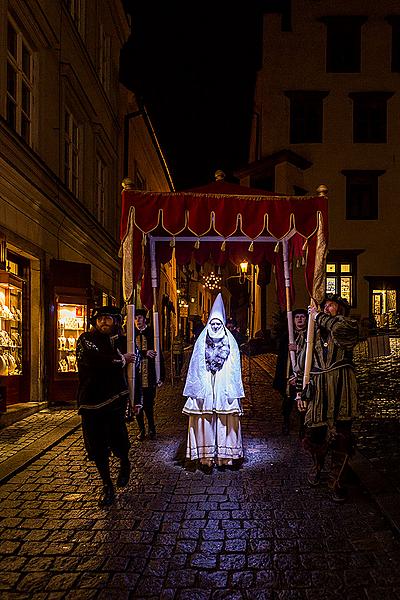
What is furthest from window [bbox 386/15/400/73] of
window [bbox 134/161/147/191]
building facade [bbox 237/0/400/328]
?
window [bbox 134/161/147/191]

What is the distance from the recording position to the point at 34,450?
8852 mm

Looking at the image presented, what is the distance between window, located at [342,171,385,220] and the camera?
2989 centimetres

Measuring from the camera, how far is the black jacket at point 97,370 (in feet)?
20.6

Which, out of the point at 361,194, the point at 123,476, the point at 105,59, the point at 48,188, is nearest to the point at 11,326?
the point at 48,188

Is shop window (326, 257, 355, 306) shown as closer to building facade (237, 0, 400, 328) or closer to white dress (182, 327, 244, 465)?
building facade (237, 0, 400, 328)

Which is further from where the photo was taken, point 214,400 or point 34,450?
point 34,450

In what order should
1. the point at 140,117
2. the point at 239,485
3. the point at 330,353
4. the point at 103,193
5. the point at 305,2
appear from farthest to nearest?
the point at 305,2 < the point at 140,117 < the point at 103,193 < the point at 239,485 < the point at 330,353

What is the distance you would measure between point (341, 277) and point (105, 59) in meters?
15.2

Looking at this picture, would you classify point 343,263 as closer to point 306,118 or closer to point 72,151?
point 306,118

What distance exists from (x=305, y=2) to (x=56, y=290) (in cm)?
2360

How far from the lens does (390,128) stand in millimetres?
30328

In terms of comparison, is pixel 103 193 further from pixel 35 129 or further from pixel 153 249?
pixel 153 249

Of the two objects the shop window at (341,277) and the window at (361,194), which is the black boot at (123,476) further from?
the window at (361,194)

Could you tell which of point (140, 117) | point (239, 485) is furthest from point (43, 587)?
point (140, 117)
